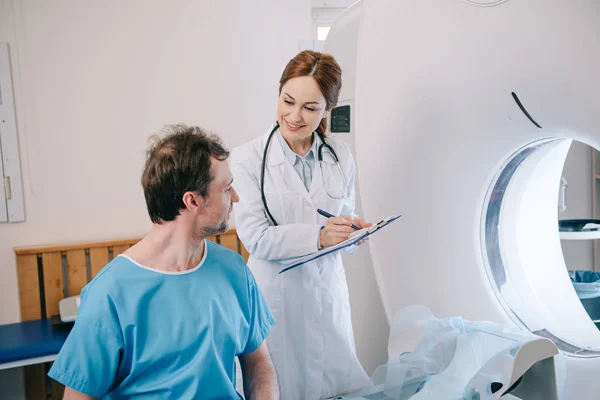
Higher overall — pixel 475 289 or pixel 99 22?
pixel 99 22

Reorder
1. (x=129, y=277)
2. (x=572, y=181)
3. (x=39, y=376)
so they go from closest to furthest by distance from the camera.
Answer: (x=129, y=277), (x=39, y=376), (x=572, y=181)

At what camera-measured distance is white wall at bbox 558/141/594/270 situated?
9.18ft

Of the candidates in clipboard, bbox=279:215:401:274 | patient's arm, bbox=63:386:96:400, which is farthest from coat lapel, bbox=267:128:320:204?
patient's arm, bbox=63:386:96:400

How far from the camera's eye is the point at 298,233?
1.48m

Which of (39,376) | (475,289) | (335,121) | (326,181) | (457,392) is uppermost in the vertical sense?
(335,121)

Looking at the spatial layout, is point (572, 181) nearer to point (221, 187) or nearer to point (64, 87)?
point (221, 187)

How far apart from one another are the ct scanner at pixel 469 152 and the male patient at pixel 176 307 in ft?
1.74

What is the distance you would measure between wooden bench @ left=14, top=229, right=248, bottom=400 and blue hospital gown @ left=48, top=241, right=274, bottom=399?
1.70 m

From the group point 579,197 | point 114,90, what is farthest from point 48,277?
point 579,197

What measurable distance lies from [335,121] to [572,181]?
1657 millimetres

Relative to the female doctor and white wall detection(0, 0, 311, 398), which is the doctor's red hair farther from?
white wall detection(0, 0, 311, 398)

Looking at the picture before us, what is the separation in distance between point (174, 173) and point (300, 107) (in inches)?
19.0

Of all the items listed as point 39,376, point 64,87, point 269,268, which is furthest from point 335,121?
point 39,376

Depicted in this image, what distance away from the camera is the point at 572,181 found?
9.40ft
